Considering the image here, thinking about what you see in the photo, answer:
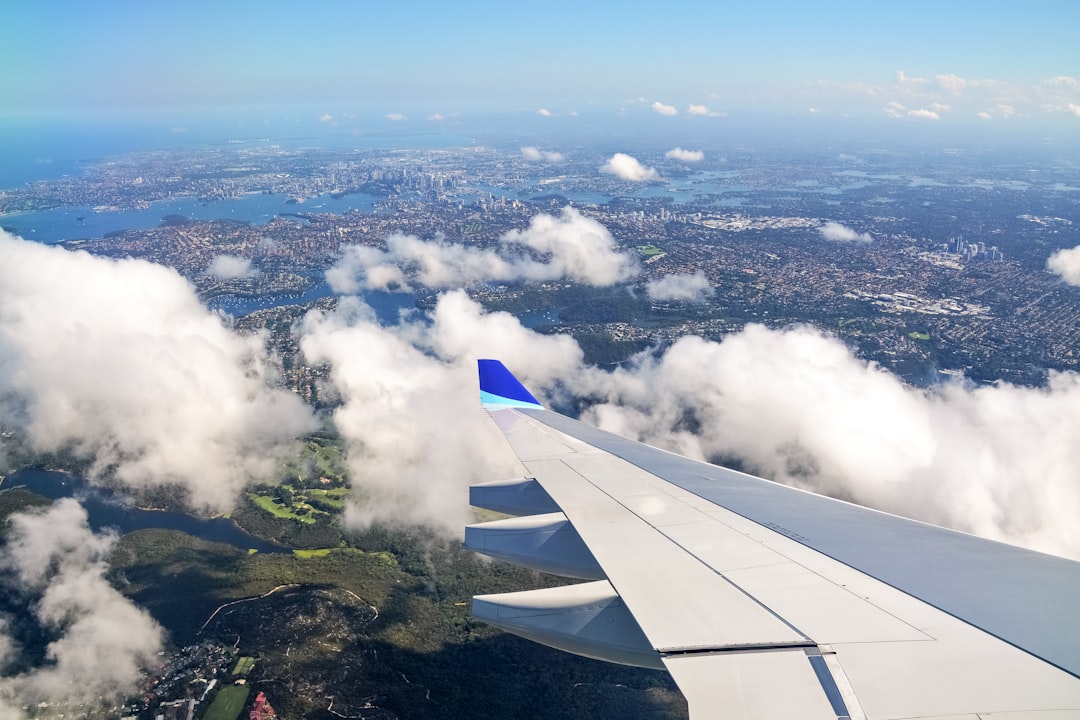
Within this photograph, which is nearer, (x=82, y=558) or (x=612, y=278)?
(x=82, y=558)

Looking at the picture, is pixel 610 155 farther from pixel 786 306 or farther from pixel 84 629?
pixel 84 629

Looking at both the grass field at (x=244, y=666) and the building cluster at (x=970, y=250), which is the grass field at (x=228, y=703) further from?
the building cluster at (x=970, y=250)

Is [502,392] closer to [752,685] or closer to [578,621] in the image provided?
[578,621]

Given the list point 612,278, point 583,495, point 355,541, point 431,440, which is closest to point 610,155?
point 612,278

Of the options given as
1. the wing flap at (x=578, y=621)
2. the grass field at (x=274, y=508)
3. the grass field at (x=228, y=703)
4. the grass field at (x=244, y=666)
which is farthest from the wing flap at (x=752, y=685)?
the grass field at (x=274, y=508)

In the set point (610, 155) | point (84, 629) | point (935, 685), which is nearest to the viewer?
point (935, 685)

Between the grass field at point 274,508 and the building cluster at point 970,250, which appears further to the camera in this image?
the building cluster at point 970,250
